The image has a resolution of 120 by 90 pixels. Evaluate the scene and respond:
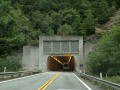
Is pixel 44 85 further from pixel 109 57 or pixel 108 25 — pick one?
pixel 108 25

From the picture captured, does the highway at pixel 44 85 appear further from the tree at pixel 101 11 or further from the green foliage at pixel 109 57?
the tree at pixel 101 11

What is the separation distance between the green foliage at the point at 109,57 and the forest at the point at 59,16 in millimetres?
38815

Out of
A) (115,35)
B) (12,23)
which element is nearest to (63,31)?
(12,23)

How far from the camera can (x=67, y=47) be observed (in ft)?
261

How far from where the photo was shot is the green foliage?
49.9 m

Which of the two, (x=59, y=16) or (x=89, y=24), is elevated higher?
(x=59, y=16)

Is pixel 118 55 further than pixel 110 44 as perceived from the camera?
No

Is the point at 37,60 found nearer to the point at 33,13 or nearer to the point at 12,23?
the point at 12,23

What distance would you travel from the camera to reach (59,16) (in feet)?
385

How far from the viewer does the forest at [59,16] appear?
106 m

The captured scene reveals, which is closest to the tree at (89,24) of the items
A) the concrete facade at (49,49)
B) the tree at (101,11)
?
the tree at (101,11)

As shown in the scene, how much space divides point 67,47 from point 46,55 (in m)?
5.20

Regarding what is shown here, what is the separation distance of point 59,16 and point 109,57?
220 feet

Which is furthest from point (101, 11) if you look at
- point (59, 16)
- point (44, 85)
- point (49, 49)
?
point (44, 85)
